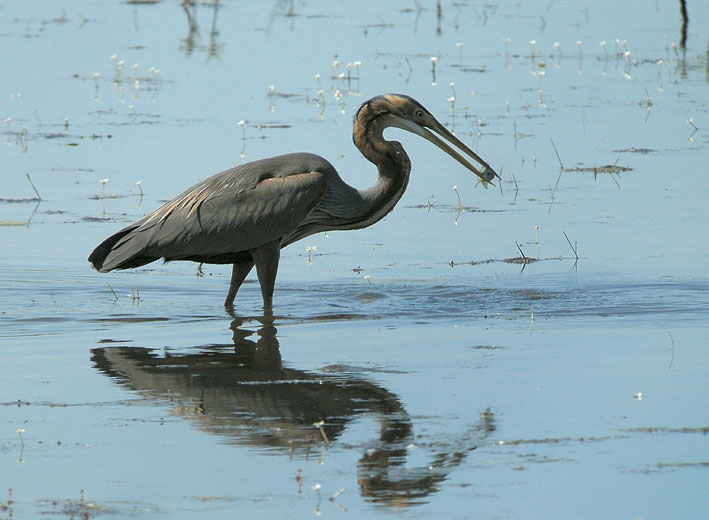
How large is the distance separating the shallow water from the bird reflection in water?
0.02 metres

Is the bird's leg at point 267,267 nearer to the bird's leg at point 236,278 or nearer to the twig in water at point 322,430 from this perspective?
the bird's leg at point 236,278

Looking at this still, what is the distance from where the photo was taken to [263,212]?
843 centimetres

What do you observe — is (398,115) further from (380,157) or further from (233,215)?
(233,215)

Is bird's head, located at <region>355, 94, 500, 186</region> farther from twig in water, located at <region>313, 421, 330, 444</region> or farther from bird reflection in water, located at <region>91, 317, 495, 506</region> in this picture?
twig in water, located at <region>313, 421, 330, 444</region>

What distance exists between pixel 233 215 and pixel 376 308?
3.44 ft

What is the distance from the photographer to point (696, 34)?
70.9ft

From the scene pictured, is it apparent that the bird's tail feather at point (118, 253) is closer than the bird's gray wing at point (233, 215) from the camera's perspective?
No

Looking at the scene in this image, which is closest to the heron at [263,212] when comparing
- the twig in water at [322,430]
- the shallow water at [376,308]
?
the shallow water at [376,308]

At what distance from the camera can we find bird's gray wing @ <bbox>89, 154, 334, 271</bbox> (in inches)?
332

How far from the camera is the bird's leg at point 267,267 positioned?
8.45 meters

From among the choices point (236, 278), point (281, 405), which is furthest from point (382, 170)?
point (281, 405)

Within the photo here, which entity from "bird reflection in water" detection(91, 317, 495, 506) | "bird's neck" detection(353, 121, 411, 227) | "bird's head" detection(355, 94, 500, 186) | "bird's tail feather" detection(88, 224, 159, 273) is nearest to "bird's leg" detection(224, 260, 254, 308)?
"bird's tail feather" detection(88, 224, 159, 273)

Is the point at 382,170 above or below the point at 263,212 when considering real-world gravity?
above

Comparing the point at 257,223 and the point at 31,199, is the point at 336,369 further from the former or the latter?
the point at 31,199
